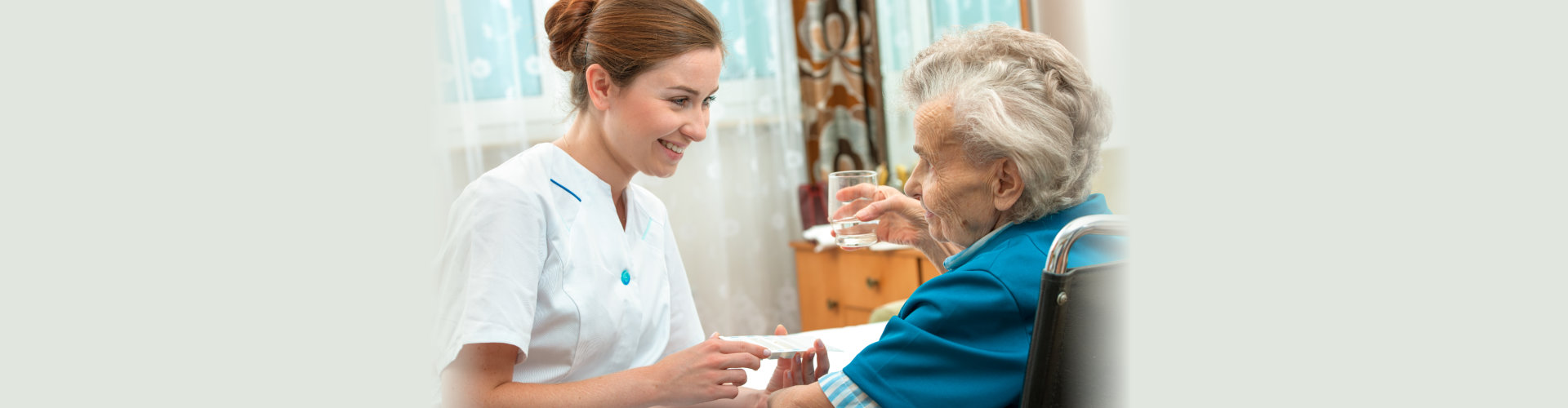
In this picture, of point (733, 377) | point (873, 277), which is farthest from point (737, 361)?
point (873, 277)

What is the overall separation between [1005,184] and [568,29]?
28.1 inches

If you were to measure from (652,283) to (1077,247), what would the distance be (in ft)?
2.46

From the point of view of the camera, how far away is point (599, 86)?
146 cm

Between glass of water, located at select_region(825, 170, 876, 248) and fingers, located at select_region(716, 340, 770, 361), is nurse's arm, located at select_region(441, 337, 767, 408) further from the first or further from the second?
glass of water, located at select_region(825, 170, 876, 248)

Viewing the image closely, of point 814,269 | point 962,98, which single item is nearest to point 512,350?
point 962,98

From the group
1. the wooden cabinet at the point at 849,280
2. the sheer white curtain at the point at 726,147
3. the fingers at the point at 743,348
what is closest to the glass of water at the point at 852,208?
the fingers at the point at 743,348

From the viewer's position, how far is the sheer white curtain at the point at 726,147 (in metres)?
3.27

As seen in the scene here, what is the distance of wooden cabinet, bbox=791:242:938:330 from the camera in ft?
10.2

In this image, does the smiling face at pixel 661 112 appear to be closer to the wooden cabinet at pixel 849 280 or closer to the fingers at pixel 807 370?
the fingers at pixel 807 370

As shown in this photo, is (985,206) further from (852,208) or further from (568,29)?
(568,29)

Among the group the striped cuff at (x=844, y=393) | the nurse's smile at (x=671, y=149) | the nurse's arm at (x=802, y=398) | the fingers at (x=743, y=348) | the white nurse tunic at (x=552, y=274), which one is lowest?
the nurse's arm at (x=802, y=398)

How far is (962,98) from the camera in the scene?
1.15m

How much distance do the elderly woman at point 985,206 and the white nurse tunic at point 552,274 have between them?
1.08 feet

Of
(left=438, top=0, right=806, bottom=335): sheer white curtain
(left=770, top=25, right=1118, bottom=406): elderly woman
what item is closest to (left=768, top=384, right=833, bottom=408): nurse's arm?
(left=770, top=25, right=1118, bottom=406): elderly woman
